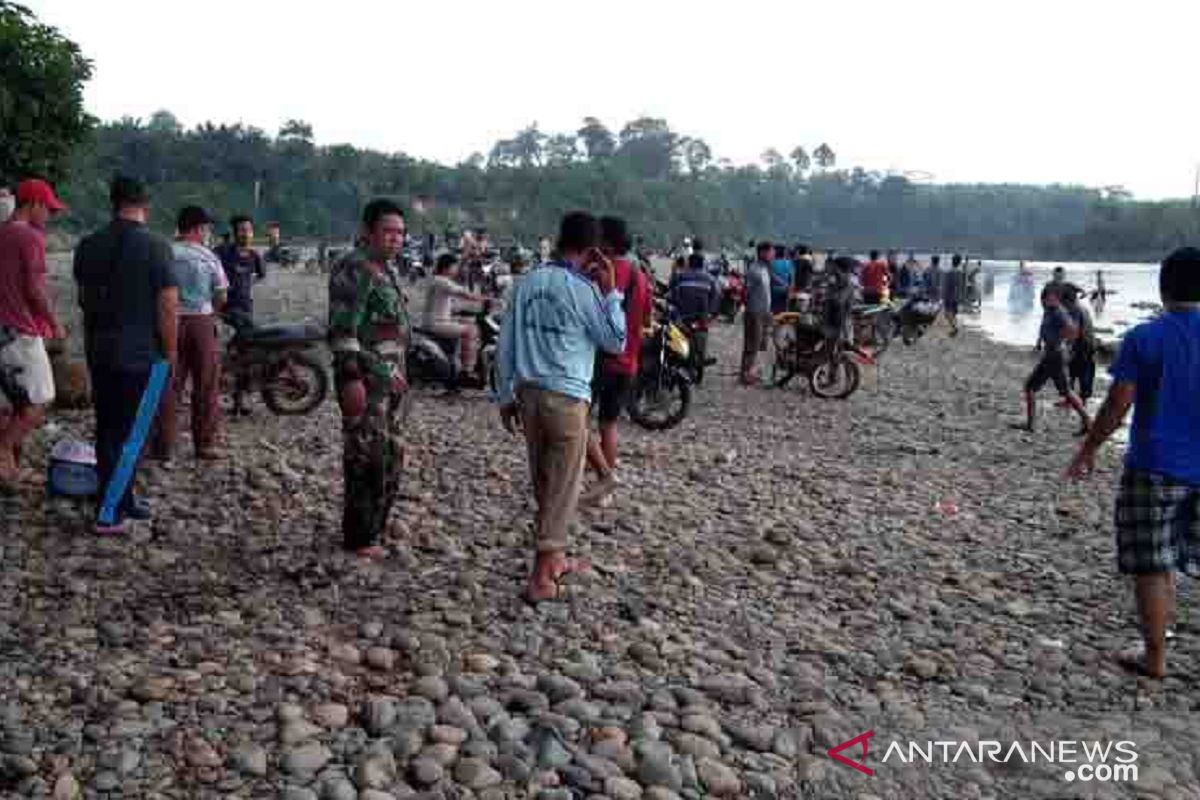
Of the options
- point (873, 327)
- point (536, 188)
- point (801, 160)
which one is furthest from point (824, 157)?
point (873, 327)

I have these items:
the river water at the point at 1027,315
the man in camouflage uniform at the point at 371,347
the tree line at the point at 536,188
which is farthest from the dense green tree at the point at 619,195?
the river water at the point at 1027,315

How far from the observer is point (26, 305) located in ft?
16.4

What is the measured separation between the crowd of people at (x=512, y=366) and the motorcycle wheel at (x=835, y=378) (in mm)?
5895

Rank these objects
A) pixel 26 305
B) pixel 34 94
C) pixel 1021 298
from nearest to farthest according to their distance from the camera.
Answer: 1. pixel 26 305
2. pixel 34 94
3. pixel 1021 298

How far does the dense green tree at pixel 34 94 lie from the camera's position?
13.5 meters

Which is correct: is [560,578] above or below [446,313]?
below

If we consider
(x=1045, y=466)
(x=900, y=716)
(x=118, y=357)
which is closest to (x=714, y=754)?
(x=900, y=716)

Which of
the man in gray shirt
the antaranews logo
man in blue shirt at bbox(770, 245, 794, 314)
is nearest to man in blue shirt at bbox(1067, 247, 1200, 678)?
the antaranews logo

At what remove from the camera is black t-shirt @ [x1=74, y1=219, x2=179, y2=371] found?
457cm

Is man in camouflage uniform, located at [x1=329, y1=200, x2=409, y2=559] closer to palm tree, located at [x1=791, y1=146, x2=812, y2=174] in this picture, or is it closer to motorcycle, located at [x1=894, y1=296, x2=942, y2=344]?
motorcycle, located at [x1=894, y1=296, x2=942, y2=344]

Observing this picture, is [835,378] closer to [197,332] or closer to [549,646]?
[197,332]

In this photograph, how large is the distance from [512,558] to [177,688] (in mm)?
1842

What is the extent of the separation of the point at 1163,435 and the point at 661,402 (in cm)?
543

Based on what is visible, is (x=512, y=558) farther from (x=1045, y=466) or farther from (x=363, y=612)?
(x=1045, y=466)
